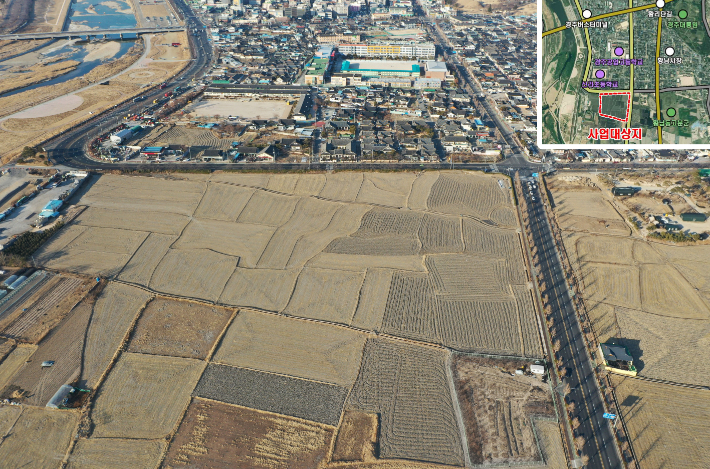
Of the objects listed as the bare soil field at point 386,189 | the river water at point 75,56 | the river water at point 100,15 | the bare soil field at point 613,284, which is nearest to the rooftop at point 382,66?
the bare soil field at point 386,189

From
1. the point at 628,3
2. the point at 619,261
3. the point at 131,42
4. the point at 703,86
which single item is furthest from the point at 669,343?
the point at 131,42

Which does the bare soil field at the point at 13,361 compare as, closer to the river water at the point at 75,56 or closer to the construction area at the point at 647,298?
the construction area at the point at 647,298

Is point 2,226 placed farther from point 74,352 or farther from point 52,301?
point 74,352

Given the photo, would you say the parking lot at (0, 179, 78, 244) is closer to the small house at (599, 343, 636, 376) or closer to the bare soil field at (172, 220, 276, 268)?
the bare soil field at (172, 220, 276, 268)

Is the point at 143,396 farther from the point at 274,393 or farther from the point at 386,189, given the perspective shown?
the point at 386,189

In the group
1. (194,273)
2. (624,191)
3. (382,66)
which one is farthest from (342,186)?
(382,66)
